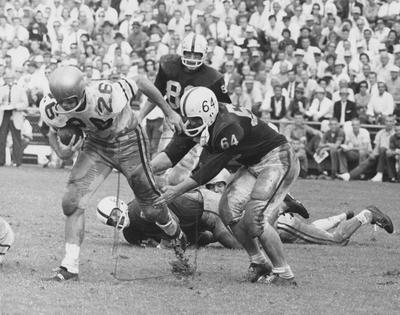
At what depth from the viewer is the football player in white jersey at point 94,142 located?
7.29 metres

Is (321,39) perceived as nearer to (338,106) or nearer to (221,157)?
(338,106)

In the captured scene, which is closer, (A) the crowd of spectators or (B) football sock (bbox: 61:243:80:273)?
(B) football sock (bbox: 61:243:80:273)

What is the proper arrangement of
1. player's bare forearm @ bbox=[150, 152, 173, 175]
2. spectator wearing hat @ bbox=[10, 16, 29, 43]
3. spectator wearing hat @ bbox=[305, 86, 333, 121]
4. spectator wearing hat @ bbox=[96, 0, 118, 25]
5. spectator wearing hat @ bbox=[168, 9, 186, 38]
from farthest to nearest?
1. spectator wearing hat @ bbox=[96, 0, 118, 25]
2. spectator wearing hat @ bbox=[10, 16, 29, 43]
3. spectator wearing hat @ bbox=[168, 9, 186, 38]
4. spectator wearing hat @ bbox=[305, 86, 333, 121]
5. player's bare forearm @ bbox=[150, 152, 173, 175]

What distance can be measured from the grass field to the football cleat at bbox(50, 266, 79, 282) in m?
0.10

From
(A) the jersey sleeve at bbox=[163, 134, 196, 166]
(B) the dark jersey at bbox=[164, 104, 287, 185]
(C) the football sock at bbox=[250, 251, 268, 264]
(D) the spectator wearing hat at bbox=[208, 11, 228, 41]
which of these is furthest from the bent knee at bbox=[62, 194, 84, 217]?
(D) the spectator wearing hat at bbox=[208, 11, 228, 41]

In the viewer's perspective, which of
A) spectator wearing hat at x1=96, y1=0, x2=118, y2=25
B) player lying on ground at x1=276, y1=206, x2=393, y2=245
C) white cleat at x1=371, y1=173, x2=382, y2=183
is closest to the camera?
player lying on ground at x1=276, y1=206, x2=393, y2=245

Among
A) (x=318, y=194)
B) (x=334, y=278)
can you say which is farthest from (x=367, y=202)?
(x=334, y=278)

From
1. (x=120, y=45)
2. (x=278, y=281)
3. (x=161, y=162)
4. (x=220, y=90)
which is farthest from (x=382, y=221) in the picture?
(x=120, y=45)

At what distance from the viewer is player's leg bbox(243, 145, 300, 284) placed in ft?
24.5

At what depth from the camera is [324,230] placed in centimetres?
991

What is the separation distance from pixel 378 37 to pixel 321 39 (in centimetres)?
112

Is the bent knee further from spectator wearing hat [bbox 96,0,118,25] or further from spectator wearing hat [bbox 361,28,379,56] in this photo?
spectator wearing hat [bbox 96,0,118,25]

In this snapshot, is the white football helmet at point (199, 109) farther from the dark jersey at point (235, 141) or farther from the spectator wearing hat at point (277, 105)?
the spectator wearing hat at point (277, 105)

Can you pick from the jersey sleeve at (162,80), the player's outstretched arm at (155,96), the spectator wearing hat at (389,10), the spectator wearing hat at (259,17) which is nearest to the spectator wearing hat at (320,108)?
→ the spectator wearing hat at (389,10)
